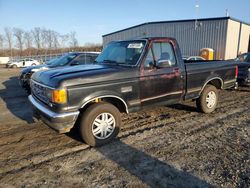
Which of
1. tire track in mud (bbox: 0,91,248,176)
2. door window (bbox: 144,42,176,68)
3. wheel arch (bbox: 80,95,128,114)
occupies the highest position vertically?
door window (bbox: 144,42,176,68)

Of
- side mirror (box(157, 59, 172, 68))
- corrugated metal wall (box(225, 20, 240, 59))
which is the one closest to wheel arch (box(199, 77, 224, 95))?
side mirror (box(157, 59, 172, 68))

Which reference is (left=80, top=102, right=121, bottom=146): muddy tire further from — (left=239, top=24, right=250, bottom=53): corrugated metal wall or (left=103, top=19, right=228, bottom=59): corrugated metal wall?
(left=239, top=24, right=250, bottom=53): corrugated metal wall

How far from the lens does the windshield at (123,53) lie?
16.1 feet

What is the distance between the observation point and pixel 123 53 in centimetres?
520

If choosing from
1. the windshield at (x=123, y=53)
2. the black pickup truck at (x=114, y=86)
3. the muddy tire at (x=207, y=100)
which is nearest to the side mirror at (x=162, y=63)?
the black pickup truck at (x=114, y=86)

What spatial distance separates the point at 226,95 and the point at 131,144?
245 inches

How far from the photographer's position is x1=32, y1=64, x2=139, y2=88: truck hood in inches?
153

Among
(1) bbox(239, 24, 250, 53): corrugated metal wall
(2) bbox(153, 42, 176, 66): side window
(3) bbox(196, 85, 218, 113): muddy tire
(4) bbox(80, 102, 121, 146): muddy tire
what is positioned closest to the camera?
(4) bbox(80, 102, 121, 146): muddy tire

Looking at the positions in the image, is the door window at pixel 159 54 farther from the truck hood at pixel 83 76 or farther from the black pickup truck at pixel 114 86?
the truck hood at pixel 83 76

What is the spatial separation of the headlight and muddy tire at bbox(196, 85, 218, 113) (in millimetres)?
3914

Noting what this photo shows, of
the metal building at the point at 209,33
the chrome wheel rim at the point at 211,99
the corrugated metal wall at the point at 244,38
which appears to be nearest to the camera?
the chrome wheel rim at the point at 211,99

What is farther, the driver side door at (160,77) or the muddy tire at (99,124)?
the driver side door at (160,77)

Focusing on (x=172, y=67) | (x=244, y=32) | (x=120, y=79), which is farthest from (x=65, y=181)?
(x=244, y=32)

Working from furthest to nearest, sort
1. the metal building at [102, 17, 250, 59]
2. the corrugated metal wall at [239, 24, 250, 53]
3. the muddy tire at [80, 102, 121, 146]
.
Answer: the corrugated metal wall at [239, 24, 250, 53] → the metal building at [102, 17, 250, 59] → the muddy tire at [80, 102, 121, 146]
